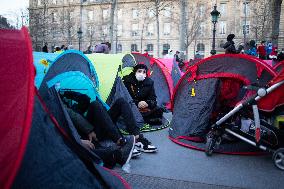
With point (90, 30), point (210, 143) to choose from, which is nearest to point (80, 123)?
point (210, 143)

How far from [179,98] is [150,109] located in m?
0.98

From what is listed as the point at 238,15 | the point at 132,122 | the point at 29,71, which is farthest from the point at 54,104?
the point at 238,15

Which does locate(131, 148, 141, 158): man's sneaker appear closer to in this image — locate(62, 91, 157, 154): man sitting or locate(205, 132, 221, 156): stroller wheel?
locate(62, 91, 157, 154): man sitting

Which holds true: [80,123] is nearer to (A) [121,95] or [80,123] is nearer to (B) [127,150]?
(B) [127,150]

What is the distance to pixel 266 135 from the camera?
4.79 metres

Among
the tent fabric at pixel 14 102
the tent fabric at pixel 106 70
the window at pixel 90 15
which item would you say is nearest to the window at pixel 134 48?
the window at pixel 90 15

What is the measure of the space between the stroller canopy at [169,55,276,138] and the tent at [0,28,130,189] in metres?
2.95

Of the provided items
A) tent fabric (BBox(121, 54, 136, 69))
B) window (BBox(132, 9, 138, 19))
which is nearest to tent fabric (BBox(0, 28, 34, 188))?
tent fabric (BBox(121, 54, 136, 69))

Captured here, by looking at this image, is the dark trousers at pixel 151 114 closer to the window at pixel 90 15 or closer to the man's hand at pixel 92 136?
the man's hand at pixel 92 136

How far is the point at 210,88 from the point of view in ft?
17.8

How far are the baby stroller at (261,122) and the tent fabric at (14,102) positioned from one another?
10.6ft

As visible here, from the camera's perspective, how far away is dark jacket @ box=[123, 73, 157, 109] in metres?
6.86

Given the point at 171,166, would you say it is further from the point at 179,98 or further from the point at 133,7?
the point at 133,7

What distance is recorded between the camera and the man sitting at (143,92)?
6.84m
